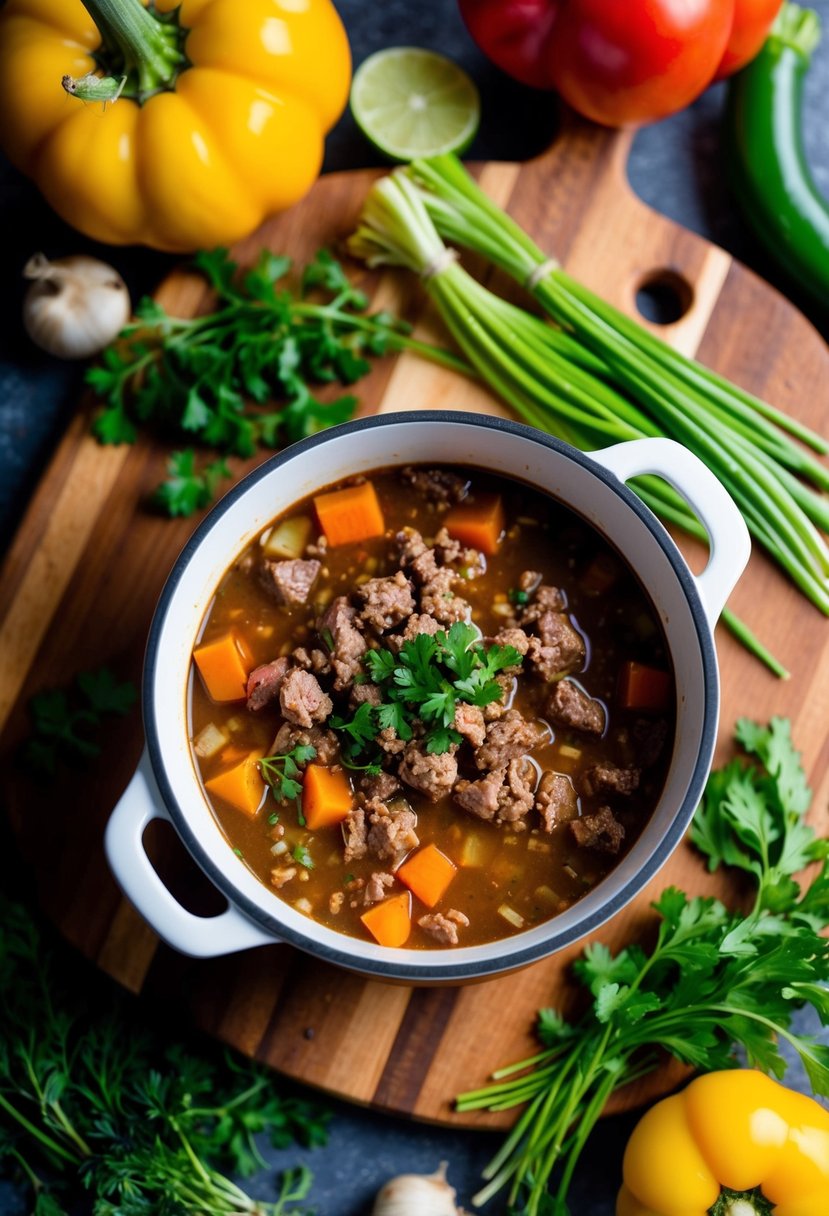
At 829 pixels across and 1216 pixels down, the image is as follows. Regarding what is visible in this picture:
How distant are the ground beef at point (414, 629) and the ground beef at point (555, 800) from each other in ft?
1.68

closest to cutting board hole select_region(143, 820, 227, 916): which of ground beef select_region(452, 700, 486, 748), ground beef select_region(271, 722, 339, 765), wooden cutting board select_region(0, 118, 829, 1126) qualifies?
wooden cutting board select_region(0, 118, 829, 1126)

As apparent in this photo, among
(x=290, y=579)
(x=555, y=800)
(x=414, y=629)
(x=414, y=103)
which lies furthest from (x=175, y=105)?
(x=555, y=800)

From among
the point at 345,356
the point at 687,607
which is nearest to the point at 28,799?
the point at 345,356

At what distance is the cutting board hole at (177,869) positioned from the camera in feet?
11.3

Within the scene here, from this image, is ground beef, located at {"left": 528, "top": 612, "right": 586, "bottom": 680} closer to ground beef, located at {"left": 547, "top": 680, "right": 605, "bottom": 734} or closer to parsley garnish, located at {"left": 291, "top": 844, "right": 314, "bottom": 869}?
ground beef, located at {"left": 547, "top": 680, "right": 605, "bottom": 734}

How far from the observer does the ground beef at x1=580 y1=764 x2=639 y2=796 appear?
311 cm

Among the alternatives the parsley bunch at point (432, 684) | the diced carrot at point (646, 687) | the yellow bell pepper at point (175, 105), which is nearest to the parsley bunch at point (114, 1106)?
the parsley bunch at point (432, 684)

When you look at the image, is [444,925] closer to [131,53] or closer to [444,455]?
[444,455]

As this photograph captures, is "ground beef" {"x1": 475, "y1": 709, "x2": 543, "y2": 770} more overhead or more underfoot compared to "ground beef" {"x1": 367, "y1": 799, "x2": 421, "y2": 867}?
more overhead

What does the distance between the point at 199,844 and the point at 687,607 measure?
1.37 metres

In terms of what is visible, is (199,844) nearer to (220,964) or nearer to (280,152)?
(220,964)

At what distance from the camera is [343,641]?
3162 mm

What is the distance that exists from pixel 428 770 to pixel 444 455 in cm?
90

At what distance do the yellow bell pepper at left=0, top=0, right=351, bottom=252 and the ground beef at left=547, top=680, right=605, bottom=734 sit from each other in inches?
71.2
